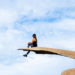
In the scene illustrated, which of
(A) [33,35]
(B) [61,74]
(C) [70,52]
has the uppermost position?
(A) [33,35]

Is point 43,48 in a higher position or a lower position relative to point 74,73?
higher

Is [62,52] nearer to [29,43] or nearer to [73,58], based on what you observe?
[73,58]

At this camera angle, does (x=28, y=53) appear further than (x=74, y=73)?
Yes

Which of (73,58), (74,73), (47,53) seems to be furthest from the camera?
(47,53)

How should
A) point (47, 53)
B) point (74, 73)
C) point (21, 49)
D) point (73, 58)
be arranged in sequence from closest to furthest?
1. point (74, 73)
2. point (73, 58)
3. point (47, 53)
4. point (21, 49)

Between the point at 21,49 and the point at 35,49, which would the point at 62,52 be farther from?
the point at 21,49

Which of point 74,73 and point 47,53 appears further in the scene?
point 47,53

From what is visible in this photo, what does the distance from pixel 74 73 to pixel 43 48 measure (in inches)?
103

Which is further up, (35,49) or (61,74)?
(35,49)

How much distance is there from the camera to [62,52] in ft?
40.0

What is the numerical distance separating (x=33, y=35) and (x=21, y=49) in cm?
107

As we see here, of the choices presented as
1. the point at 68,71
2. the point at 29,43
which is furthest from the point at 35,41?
the point at 68,71

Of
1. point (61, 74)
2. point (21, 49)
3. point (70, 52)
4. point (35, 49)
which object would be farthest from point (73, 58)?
point (21, 49)

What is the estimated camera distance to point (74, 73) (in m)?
10.7
